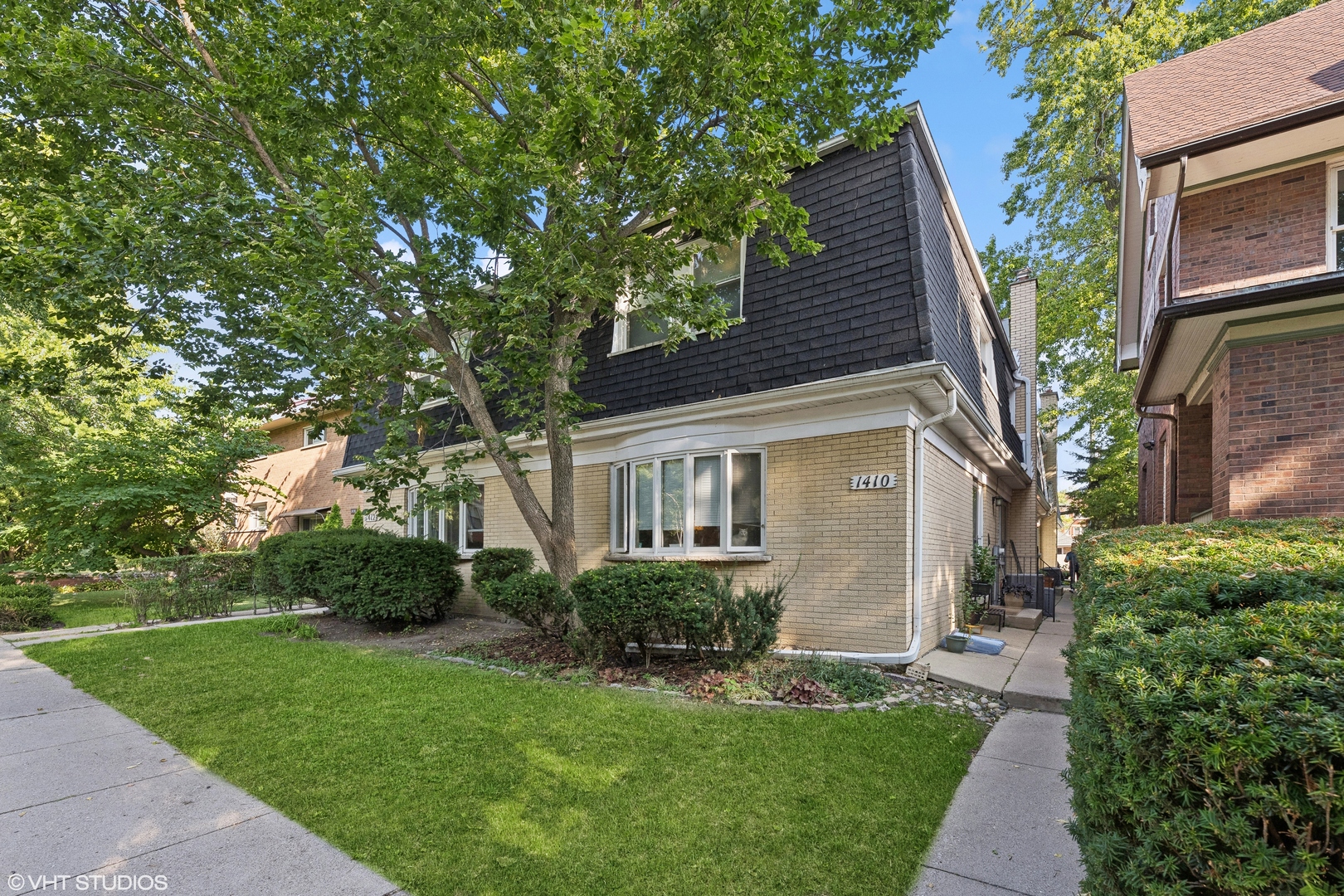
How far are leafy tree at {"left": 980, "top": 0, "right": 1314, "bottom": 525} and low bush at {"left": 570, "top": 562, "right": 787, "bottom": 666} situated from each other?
54.9 feet

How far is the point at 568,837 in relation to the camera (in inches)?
127

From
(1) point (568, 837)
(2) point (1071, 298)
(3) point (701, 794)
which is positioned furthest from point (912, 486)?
(2) point (1071, 298)

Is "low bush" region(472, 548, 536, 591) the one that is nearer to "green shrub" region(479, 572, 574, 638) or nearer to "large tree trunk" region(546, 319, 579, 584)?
"green shrub" region(479, 572, 574, 638)

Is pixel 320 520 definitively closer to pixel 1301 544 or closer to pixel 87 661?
pixel 87 661

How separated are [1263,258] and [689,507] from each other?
6.95 meters

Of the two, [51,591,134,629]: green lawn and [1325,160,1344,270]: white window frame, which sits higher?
[1325,160,1344,270]: white window frame

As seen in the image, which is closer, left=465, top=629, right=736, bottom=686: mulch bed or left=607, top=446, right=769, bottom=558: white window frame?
left=465, top=629, right=736, bottom=686: mulch bed

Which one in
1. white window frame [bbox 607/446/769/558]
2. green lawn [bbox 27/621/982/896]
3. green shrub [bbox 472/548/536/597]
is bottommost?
green lawn [bbox 27/621/982/896]

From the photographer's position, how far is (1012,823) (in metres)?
3.41

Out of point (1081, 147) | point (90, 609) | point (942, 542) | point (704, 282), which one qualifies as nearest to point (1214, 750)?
point (942, 542)

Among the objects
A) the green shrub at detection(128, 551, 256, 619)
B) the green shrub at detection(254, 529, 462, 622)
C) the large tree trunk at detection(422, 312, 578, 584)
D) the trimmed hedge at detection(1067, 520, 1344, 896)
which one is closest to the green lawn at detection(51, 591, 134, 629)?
the green shrub at detection(128, 551, 256, 619)

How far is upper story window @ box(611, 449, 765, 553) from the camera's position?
304 inches

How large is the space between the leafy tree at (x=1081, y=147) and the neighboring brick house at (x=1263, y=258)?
9.29 meters

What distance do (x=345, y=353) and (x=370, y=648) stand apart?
4.26 m
